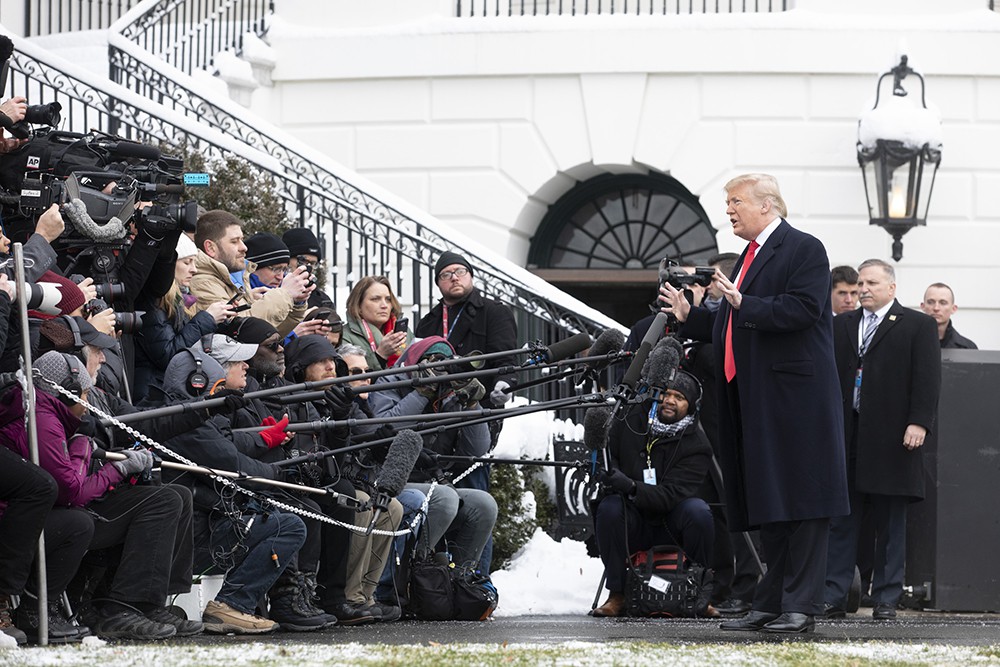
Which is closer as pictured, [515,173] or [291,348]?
[291,348]

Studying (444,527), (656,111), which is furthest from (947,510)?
(656,111)

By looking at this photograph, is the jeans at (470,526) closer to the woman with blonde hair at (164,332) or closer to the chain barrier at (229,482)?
the chain barrier at (229,482)

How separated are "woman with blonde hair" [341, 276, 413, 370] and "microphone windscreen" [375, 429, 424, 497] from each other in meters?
2.06

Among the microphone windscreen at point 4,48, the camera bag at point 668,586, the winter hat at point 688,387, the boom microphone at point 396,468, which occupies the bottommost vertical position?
the camera bag at point 668,586

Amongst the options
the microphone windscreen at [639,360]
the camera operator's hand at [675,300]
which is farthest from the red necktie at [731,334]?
the microphone windscreen at [639,360]

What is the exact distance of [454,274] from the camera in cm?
1098

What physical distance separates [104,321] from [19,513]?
3.48ft

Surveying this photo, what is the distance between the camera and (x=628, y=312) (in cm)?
1966

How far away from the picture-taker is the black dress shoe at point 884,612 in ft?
32.2

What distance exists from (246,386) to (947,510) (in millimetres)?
4308

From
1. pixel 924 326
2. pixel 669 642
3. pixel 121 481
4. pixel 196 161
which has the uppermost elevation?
pixel 196 161

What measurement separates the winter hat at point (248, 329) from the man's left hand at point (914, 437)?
3.69 m

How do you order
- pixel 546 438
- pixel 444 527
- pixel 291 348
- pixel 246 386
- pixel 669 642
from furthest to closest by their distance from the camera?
pixel 546 438, pixel 444 527, pixel 291 348, pixel 246 386, pixel 669 642

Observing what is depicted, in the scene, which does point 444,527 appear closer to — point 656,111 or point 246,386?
point 246,386
